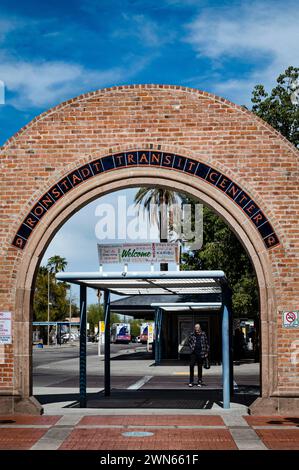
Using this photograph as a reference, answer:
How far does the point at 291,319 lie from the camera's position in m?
15.5

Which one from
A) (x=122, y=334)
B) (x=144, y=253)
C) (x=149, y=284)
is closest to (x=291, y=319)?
(x=144, y=253)

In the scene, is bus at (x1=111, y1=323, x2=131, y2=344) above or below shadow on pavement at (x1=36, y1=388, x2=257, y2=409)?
above

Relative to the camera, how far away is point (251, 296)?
31703 millimetres

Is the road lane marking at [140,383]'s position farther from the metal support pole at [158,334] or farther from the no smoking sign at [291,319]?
the no smoking sign at [291,319]

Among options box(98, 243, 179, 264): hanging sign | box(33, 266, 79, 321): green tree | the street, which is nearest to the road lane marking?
the street

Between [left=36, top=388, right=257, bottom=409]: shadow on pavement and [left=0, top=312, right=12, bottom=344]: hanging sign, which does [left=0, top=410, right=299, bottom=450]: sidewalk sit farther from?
[left=0, top=312, right=12, bottom=344]: hanging sign

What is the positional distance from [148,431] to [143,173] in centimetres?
559

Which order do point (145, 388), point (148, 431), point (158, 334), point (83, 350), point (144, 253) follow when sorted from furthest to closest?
point (158, 334) → point (145, 388) → point (83, 350) → point (144, 253) → point (148, 431)

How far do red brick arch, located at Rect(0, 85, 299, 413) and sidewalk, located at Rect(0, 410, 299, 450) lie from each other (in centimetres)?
150

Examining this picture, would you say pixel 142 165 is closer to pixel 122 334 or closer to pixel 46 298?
pixel 122 334

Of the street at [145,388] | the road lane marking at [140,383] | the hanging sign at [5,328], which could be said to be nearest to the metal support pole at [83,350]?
the street at [145,388]

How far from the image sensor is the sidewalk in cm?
1185
